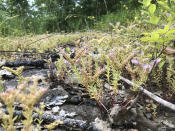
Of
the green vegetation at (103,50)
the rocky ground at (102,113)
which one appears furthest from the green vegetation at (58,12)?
the rocky ground at (102,113)

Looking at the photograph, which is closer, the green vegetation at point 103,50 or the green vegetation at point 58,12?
the green vegetation at point 103,50

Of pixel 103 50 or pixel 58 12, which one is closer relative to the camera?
pixel 103 50

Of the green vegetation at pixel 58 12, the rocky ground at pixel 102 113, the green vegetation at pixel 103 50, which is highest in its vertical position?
the green vegetation at pixel 58 12

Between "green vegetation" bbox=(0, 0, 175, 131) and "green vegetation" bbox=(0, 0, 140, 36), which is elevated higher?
"green vegetation" bbox=(0, 0, 140, 36)

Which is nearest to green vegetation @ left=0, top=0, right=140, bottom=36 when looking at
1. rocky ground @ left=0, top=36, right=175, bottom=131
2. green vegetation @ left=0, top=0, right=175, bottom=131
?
green vegetation @ left=0, top=0, right=175, bottom=131

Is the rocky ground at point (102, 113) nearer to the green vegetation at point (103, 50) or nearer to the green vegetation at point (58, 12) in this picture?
the green vegetation at point (103, 50)

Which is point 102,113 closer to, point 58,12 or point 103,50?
point 103,50

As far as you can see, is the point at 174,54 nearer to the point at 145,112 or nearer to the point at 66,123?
the point at 145,112

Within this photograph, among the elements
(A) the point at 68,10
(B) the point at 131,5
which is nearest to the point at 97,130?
(B) the point at 131,5

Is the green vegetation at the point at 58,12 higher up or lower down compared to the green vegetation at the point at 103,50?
higher up

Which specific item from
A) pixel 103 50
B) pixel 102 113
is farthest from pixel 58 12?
pixel 102 113

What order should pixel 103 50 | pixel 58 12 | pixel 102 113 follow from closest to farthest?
pixel 102 113, pixel 103 50, pixel 58 12

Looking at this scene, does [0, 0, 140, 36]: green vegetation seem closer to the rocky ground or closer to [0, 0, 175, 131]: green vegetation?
[0, 0, 175, 131]: green vegetation

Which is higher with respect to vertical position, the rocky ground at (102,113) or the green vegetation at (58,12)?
the green vegetation at (58,12)
